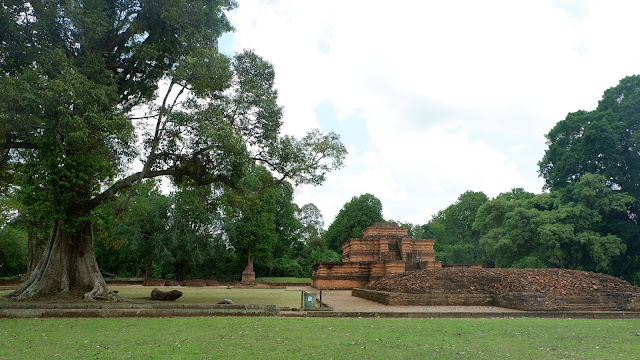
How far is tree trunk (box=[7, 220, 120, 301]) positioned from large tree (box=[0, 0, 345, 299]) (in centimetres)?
4

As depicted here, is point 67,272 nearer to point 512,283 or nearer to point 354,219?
point 512,283

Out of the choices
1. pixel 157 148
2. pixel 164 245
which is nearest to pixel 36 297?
pixel 157 148

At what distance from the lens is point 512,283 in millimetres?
14539

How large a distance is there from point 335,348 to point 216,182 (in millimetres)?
10083

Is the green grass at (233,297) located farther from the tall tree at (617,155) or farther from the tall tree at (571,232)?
the tall tree at (617,155)

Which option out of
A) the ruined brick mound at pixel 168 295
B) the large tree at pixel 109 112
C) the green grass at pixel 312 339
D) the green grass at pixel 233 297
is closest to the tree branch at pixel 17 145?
the large tree at pixel 109 112

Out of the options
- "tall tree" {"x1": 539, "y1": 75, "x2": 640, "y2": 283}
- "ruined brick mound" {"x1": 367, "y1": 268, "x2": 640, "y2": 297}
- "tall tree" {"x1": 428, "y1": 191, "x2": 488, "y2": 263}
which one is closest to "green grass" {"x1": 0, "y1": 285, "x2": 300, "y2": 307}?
"ruined brick mound" {"x1": 367, "y1": 268, "x2": 640, "y2": 297}

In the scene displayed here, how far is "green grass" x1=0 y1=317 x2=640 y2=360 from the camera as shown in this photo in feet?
19.2

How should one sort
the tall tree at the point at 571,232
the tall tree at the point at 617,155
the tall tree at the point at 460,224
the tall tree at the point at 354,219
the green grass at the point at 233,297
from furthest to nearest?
the tall tree at the point at 460,224, the tall tree at the point at 354,219, the tall tree at the point at 617,155, the tall tree at the point at 571,232, the green grass at the point at 233,297

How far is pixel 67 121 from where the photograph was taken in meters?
11.1

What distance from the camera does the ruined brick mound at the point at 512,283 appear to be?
13.9 metres

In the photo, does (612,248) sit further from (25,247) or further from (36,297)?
(25,247)

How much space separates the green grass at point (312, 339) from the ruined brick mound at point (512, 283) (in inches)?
169

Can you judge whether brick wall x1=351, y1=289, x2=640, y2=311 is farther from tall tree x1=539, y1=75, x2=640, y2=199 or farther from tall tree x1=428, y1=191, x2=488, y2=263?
tall tree x1=428, y1=191, x2=488, y2=263
